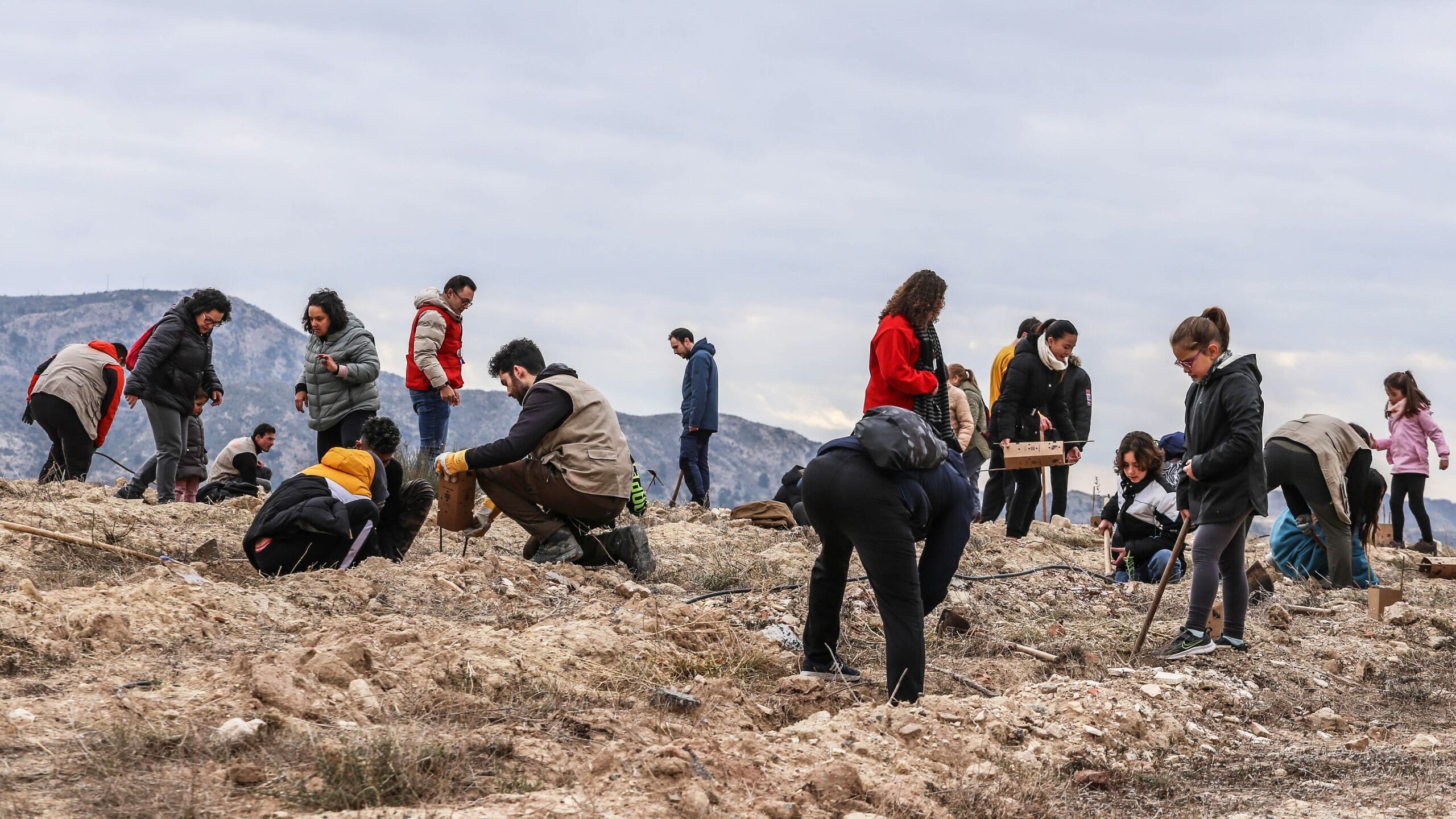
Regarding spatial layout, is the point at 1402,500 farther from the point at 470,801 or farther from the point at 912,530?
the point at 470,801

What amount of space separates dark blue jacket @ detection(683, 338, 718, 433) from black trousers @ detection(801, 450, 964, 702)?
6.18 m

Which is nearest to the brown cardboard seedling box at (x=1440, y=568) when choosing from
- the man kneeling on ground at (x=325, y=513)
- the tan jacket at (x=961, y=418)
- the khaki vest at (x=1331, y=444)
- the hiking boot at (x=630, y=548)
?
the khaki vest at (x=1331, y=444)

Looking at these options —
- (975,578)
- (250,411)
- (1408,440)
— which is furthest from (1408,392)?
(250,411)

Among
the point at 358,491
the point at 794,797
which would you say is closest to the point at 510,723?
the point at 794,797

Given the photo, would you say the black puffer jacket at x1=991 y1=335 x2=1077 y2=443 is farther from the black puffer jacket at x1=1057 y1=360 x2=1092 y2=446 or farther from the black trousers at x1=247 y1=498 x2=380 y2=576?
the black trousers at x1=247 y1=498 x2=380 y2=576

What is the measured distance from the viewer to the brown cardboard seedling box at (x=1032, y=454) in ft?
29.4

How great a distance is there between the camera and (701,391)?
35.9 feet

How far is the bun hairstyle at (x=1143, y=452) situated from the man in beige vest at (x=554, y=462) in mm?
3241

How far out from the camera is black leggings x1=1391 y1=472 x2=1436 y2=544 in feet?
37.0

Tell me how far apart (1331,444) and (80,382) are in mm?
8863

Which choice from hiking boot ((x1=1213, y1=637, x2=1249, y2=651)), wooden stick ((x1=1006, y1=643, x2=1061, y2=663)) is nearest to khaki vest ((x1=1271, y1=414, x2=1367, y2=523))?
hiking boot ((x1=1213, y1=637, x2=1249, y2=651))

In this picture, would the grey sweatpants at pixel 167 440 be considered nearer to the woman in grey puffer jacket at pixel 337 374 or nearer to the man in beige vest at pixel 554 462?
the woman in grey puffer jacket at pixel 337 374

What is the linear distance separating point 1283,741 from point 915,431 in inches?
82.9

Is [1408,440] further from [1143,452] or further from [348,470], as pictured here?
[348,470]
